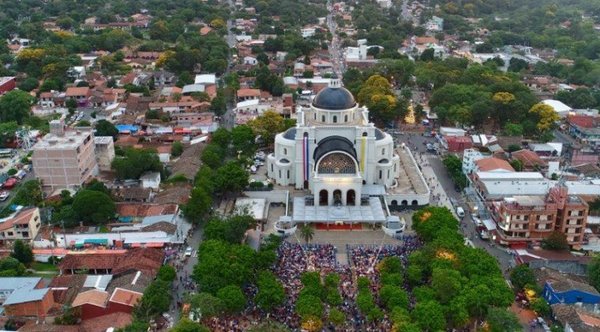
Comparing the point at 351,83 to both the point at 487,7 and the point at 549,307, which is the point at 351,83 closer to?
the point at 549,307

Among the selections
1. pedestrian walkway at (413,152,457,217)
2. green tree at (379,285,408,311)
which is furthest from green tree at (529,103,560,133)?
green tree at (379,285,408,311)

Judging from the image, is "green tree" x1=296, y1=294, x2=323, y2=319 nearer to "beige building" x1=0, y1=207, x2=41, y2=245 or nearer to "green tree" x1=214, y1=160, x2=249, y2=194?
"green tree" x1=214, y1=160, x2=249, y2=194

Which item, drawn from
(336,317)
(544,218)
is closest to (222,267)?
(336,317)

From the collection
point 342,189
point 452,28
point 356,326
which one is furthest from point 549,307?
point 452,28

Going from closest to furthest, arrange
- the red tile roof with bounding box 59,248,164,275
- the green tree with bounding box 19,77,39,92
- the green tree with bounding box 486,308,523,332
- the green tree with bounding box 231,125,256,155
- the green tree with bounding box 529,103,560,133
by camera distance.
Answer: the green tree with bounding box 486,308,523,332 < the red tile roof with bounding box 59,248,164,275 < the green tree with bounding box 231,125,256,155 < the green tree with bounding box 529,103,560,133 < the green tree with bounding box 19,77,39,92

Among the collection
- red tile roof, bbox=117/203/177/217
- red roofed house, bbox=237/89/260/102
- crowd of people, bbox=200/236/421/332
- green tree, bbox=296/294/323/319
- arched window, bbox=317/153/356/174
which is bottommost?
crowd of people, bbox=200/236/421/332

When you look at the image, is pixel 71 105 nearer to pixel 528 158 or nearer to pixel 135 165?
pixel 135 165

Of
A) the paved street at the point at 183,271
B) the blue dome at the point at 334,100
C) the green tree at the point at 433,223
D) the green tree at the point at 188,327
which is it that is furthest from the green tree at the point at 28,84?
the green tree at the point at 188,327
